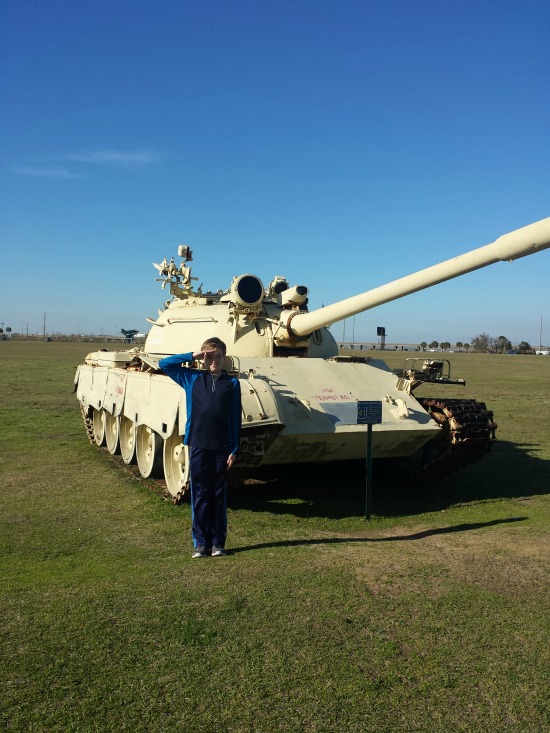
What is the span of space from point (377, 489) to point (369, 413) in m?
2.28

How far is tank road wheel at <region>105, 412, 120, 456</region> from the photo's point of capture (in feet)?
38.7

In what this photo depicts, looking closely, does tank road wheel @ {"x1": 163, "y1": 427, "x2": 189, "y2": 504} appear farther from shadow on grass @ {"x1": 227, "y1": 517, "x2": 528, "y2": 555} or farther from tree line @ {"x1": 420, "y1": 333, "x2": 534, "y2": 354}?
tree line @ {"x1": 420, "y1": 333, "x2": 534, "y2": 354}

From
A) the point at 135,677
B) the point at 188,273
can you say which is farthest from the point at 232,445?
the point at 188,273

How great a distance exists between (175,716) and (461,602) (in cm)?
244

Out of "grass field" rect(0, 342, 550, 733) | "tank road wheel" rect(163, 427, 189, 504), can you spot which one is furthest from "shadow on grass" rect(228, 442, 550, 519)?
"tank road wheel" rect(163, 427, 189, 504)

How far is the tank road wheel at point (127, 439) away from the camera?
422 inches

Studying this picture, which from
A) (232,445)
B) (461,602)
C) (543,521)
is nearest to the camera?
(461,602)

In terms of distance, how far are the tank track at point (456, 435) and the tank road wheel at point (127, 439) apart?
4410 mm

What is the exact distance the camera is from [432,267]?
7.45m

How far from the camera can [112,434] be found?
12.2 metres

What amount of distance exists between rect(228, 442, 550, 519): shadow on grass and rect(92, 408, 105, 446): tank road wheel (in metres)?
3.72

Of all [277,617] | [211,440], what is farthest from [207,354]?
[277,617]

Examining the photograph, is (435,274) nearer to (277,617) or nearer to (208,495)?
(208,495)

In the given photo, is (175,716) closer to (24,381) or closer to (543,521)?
(543,521)
